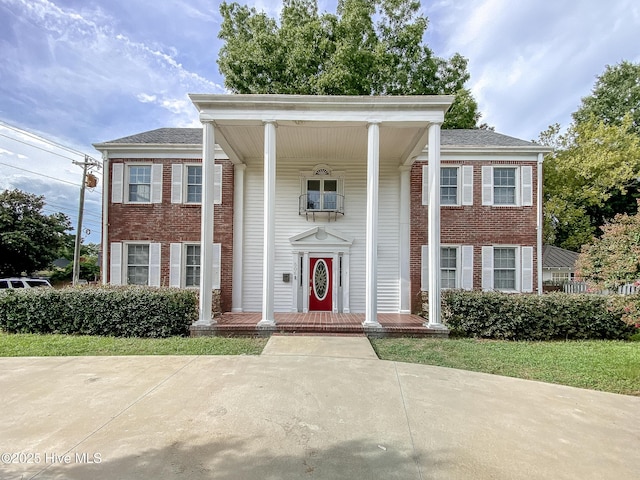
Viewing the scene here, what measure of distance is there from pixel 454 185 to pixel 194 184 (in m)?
8.58

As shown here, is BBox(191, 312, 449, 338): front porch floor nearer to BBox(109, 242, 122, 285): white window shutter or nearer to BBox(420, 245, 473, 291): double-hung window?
BBox(420, 245, 473, 291): double-hung window

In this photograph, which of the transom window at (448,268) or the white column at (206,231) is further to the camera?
the transom window at (448,268)

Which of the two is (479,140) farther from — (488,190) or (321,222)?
(321,222)

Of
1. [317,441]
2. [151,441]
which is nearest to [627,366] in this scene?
[317,441]

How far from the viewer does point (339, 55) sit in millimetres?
16219

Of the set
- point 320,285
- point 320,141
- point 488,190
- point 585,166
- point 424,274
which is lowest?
point 320,285

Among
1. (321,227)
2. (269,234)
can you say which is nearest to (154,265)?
(269,234)

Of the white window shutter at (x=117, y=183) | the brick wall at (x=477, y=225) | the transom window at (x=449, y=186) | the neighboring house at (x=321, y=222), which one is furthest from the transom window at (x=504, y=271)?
the white window shutter at (x=117, y=183)

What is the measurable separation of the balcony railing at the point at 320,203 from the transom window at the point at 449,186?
3346mm

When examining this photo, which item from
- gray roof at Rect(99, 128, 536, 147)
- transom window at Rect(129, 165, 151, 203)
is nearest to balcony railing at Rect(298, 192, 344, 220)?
gray roof at Rect(99, 128, 536, 147)

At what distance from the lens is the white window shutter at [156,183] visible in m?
10.8

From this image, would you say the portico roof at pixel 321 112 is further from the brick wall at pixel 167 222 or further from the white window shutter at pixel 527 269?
the white window shutter at pixel 527 269

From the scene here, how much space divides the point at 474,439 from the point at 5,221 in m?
25.2

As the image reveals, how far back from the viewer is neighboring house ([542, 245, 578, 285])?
642 inches
